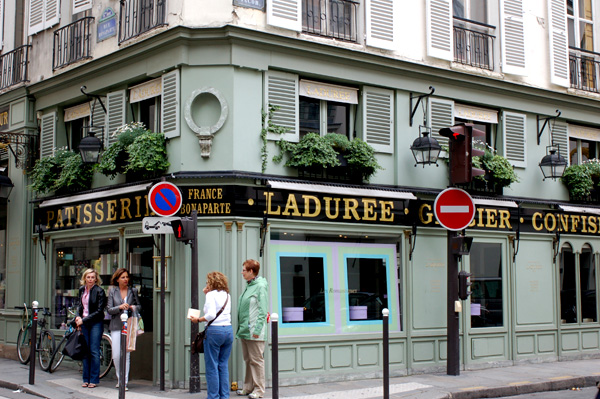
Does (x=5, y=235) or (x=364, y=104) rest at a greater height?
(x=364, y=104)

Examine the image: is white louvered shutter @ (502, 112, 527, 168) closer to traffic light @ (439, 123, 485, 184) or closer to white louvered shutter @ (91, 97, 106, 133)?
traffic light @ (439, 123, 485, 184)

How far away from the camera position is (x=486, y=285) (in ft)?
46.8

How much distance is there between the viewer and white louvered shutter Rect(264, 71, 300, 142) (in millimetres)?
11945

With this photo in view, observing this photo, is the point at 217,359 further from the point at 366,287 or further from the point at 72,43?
the point at 72,43

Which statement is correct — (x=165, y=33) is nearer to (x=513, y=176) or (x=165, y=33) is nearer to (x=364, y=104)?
(x=364, y=104)

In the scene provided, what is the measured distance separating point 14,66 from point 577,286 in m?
12.9

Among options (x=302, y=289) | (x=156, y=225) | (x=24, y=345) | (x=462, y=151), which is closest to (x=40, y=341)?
(x=24, y=345)

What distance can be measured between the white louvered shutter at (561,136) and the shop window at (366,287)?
5.30m

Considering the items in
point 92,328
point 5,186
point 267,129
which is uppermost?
point 267,129

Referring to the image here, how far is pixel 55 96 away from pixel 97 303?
16.6ft

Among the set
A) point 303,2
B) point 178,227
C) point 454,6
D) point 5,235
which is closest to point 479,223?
point 454,6

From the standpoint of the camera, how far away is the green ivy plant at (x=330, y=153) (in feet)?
39.1

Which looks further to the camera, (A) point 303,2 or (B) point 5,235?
(B) point 5,235

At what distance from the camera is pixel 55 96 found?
14570mm
